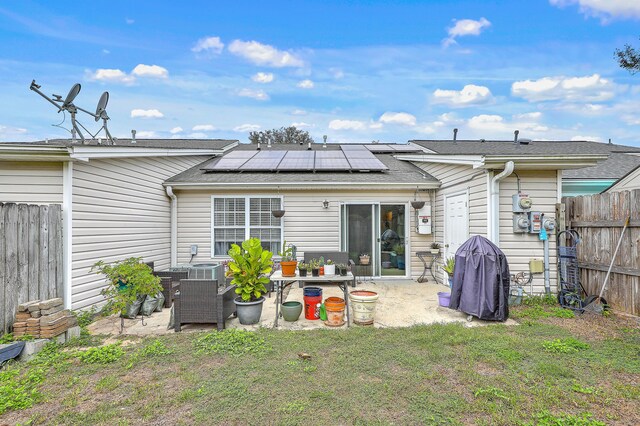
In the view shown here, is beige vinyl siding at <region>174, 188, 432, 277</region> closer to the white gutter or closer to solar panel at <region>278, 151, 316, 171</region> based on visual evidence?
solar panel at <region>278, 151, 316, 171</region>

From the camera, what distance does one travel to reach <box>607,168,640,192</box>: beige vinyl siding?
6.39m

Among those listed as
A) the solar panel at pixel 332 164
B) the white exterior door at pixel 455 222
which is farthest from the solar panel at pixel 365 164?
the white exterior door at pixel 455 222

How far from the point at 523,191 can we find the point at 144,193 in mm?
7485

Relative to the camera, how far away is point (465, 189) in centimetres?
630

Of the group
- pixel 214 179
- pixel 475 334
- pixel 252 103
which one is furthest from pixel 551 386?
pixel 252 103

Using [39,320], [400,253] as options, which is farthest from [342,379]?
[400,253]

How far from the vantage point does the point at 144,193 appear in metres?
6.63

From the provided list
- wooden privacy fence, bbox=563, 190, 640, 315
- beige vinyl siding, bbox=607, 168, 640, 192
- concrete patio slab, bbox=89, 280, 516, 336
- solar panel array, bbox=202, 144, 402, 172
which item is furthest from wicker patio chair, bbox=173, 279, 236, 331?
beige vinyl siding, bbox=607, 168, 640, 192

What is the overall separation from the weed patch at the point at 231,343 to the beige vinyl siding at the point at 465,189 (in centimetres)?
435

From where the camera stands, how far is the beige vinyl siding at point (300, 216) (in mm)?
7715

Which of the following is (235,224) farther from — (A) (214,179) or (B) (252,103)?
(B) (252,103)

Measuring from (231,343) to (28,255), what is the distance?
114 inches

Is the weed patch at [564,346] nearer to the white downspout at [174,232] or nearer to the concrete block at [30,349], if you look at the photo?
the concrete block at [30,349]

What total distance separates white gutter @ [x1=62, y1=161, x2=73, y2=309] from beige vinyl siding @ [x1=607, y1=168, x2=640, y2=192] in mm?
10062
